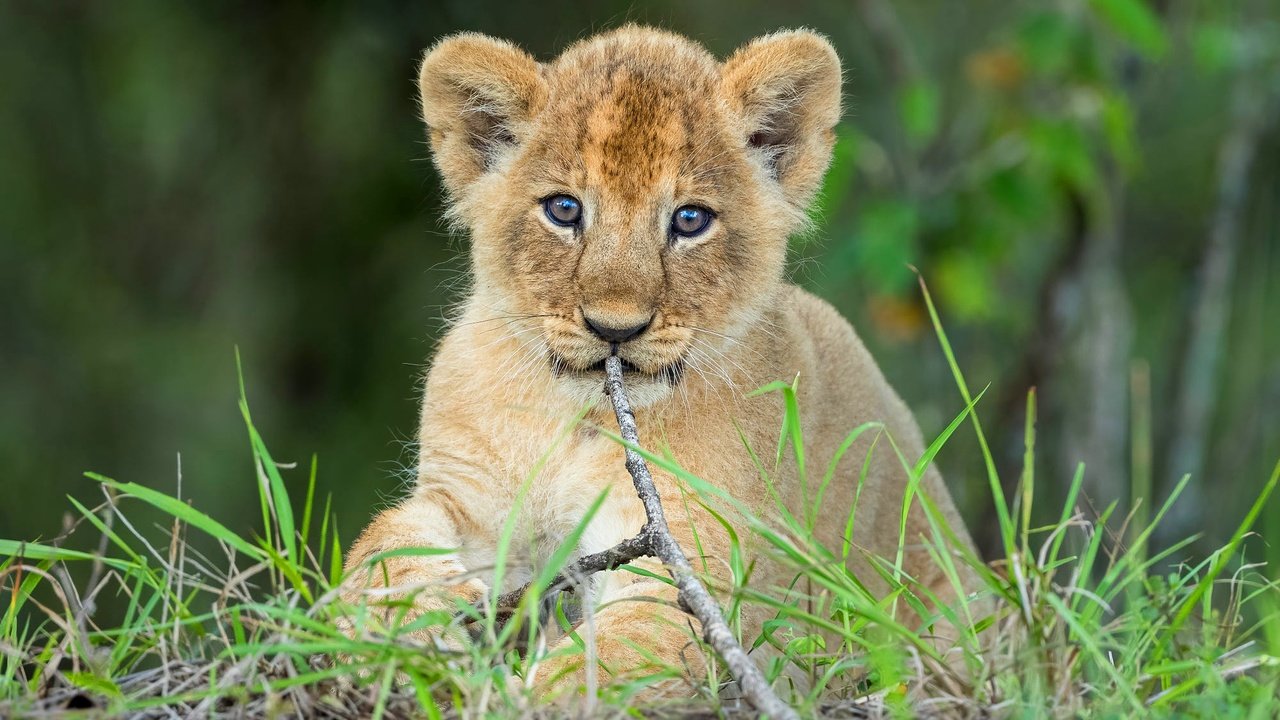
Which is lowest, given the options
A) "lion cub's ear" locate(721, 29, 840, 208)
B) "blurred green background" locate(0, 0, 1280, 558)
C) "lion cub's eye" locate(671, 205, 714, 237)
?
"blurred green background" locate(0, 0, 1280, 558)

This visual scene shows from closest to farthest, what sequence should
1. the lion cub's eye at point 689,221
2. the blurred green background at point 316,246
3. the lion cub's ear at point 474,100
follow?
the lion cub's eye at point 689,221, the lion cub's ear at point 474,100, the blurred green background at point 316,246

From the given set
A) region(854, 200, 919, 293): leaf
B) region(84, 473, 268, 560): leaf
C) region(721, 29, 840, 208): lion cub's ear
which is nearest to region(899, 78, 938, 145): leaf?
region(854, 200, 919, 293): leaf

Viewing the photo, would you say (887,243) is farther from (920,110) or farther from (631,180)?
(631,180)

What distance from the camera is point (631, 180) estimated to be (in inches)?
152

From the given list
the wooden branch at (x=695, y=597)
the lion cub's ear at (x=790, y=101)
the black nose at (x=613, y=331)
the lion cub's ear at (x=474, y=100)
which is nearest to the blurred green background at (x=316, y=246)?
the lion cub's ear at (x=790, y=101)

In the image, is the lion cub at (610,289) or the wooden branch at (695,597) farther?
the lion cub at (610,289)

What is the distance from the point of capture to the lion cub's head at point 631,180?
3.75 meters

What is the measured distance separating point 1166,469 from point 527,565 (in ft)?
19.5

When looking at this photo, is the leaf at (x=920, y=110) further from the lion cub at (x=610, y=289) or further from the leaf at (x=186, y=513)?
the leaf at (x=186, y=513)

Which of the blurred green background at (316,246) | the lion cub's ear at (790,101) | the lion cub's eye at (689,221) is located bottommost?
the blurred green background at (316,246)

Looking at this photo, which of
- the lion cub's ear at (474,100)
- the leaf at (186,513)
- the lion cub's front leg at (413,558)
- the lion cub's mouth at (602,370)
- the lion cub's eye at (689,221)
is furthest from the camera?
Result: the lion cub's ear at (474,100)

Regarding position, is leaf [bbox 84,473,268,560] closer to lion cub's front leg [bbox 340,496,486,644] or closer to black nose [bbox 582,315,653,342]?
lion cub's front leg [bbox 340,496,486,644]

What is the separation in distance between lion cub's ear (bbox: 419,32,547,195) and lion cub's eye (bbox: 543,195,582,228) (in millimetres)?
331

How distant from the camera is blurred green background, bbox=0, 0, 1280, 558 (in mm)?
8430
